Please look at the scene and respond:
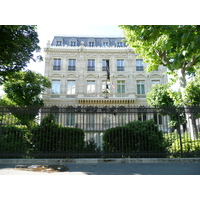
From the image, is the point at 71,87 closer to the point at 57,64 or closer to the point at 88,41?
the point at 57,64

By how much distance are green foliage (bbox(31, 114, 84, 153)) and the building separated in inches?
740

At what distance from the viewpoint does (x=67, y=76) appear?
92.7 feet

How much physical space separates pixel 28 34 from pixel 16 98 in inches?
397

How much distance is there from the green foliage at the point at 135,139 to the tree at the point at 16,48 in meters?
8.18

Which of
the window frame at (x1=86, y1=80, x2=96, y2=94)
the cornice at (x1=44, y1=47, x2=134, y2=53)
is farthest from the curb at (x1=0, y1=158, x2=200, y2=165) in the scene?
the cornice at (x1=44, y1=47, x2=134, y2=53)

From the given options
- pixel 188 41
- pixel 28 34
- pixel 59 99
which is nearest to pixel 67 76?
pixel 59 99

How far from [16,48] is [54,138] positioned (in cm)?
722

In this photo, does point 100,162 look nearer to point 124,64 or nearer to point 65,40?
point 124,64

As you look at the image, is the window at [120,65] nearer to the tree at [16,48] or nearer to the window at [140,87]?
the window at [140,87]

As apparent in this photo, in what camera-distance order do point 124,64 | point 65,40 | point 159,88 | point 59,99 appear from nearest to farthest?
point 159,88 → point 59,99 → point 124,64 → point 65,40

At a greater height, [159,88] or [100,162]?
[159,88]

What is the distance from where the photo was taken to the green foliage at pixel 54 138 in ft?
24.9

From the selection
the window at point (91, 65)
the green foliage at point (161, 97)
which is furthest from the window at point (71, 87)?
the green foliage at point (161, 97)

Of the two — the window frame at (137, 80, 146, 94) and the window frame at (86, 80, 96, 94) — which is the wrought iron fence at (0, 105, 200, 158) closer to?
the window frame at (86, 80, 96, 94)
